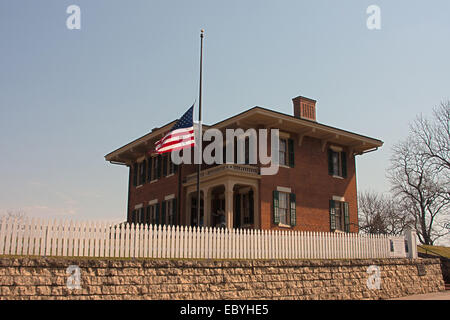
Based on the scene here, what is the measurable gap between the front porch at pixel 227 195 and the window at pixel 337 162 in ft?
18.4

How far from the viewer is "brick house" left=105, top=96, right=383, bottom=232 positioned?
858 inches

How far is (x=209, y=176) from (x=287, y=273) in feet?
27.1

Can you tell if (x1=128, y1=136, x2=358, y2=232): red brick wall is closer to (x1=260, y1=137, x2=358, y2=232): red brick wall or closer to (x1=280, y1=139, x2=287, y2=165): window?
(x1=260, y1=137, x2=358, y2=232): red brick wall

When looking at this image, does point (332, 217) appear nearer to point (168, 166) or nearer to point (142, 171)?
point (168, 166)

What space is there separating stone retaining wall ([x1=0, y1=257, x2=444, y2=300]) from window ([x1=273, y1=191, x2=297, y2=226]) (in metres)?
5.57

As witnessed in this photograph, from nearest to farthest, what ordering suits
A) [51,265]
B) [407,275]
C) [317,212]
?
1. [51,265]
2. [407,275]
3. [317,212]

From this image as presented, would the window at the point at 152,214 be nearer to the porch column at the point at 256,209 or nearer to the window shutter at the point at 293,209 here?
the porch column at the point at 256,209

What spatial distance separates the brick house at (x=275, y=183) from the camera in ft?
71.5

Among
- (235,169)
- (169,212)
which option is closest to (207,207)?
(235,169)

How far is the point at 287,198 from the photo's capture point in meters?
22.9

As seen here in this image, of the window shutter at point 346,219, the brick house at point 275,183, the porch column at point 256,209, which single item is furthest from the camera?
Result: the window shutter at point 346,219

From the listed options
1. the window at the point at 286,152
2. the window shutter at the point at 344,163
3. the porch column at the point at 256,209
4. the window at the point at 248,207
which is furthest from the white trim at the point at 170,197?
the window shutter at the point at 344,163
